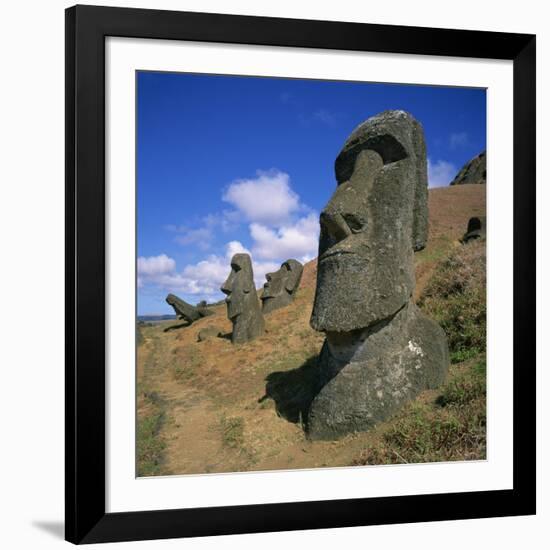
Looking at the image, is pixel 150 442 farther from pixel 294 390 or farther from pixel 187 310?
pixel 187 310

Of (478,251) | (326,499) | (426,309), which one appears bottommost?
(326,499)

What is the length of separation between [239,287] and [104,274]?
10.7m

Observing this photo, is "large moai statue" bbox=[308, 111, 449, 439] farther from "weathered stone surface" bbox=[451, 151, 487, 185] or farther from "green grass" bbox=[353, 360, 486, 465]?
"weathered stone surface" bbox=[451, 151, 487, 185]

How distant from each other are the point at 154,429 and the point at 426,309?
5.30 m

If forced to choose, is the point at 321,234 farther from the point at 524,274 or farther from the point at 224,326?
the point at 224,326

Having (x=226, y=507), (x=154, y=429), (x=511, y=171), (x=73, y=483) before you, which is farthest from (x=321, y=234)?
(x=73, y=483)

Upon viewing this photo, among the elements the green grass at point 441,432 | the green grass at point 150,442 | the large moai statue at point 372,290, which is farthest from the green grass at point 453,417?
the green grass at point 150,442

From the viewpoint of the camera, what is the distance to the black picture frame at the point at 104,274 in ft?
17.0

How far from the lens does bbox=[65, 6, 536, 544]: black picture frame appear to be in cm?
518

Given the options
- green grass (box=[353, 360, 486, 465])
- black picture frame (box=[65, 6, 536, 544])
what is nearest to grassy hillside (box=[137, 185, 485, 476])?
green grass (box=[353, 360, 486, 465])

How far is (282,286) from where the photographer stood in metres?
19.4

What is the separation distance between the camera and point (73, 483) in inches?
203

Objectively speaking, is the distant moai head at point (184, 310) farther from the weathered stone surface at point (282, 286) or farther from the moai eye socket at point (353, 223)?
the moai eye socket at point (353, 223)

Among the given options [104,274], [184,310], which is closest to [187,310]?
[184,310]
